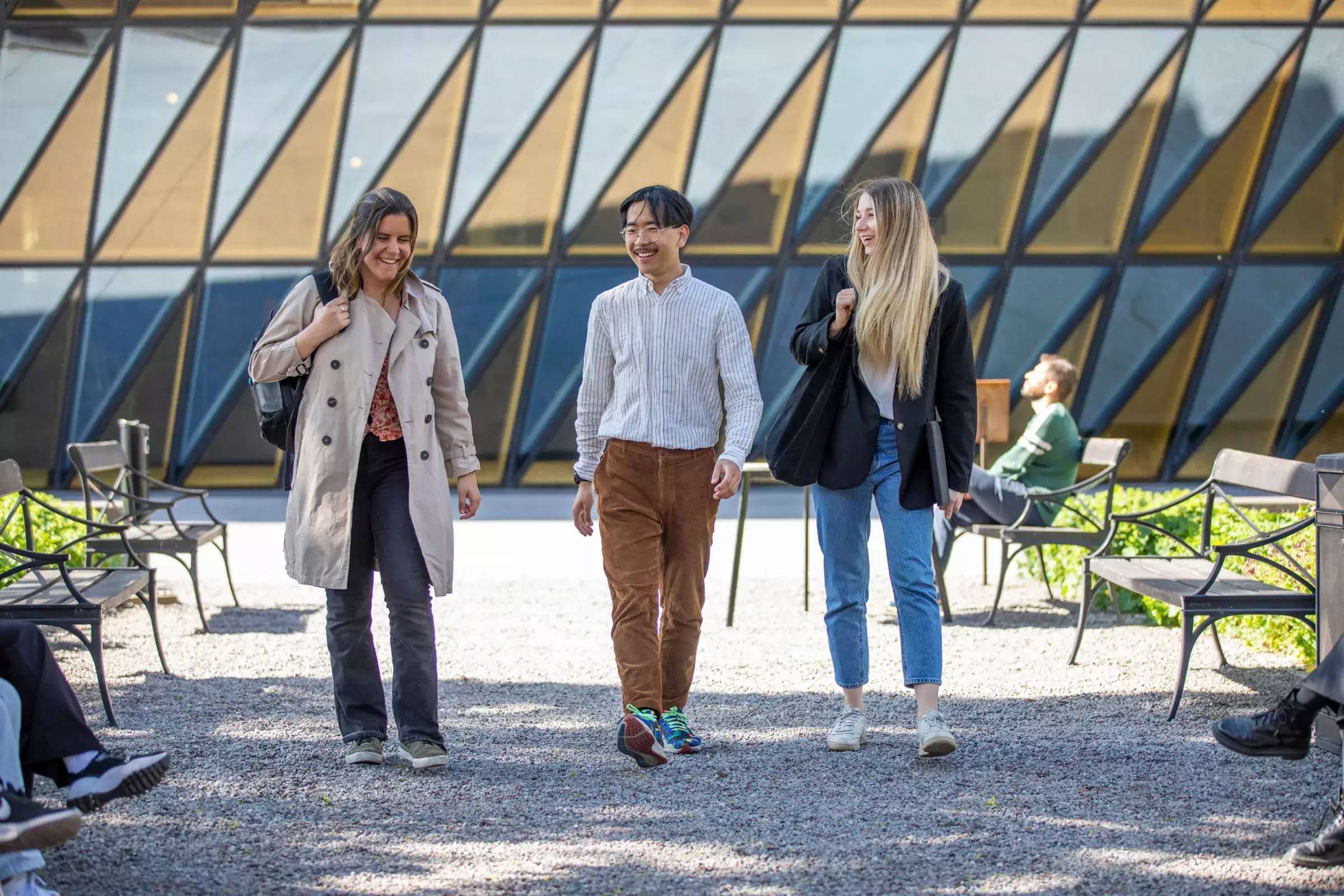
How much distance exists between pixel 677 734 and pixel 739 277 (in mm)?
9057

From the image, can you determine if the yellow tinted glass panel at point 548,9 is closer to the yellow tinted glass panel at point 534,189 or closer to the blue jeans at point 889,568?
the yellow tinted glass panel at point 534,189

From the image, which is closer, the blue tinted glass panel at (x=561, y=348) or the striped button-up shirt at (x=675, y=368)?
the striped button-up shirt at (x=675, y=368)

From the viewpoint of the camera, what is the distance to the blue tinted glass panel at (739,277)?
511 inches

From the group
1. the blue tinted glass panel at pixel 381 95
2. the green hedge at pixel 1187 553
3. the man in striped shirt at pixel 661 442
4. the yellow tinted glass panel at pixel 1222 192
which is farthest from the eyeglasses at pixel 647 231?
the yellow tinted glass panel at pixel 1222 192

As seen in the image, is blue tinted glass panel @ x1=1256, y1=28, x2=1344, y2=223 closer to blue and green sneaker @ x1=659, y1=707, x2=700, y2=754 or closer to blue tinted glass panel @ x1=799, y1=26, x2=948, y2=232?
blue tinted glass panel @ x1=799, y1=26, x2=948, y2=232

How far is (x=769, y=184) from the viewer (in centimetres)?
1302

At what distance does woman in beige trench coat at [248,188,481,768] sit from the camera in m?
4.16

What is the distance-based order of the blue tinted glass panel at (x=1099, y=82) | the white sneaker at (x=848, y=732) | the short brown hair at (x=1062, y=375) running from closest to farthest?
the white sneaker at (x=848, y=732), the short brown hair at (x=1062, y=375), the blue tinted glass panel at (x=1099, y=82)

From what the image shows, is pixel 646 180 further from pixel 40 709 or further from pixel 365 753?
pixel 40 709

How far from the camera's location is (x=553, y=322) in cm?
1283

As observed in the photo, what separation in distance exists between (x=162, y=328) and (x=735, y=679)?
895 centimetres

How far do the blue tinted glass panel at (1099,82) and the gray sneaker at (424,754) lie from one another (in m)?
10.5

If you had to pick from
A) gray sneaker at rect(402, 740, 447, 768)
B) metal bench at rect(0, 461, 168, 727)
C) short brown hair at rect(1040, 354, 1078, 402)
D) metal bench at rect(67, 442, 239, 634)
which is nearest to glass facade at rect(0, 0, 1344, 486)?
metal bench at rect(67, 442, 239, 634)

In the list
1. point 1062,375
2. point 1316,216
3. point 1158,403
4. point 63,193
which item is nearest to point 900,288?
point 1062,375
